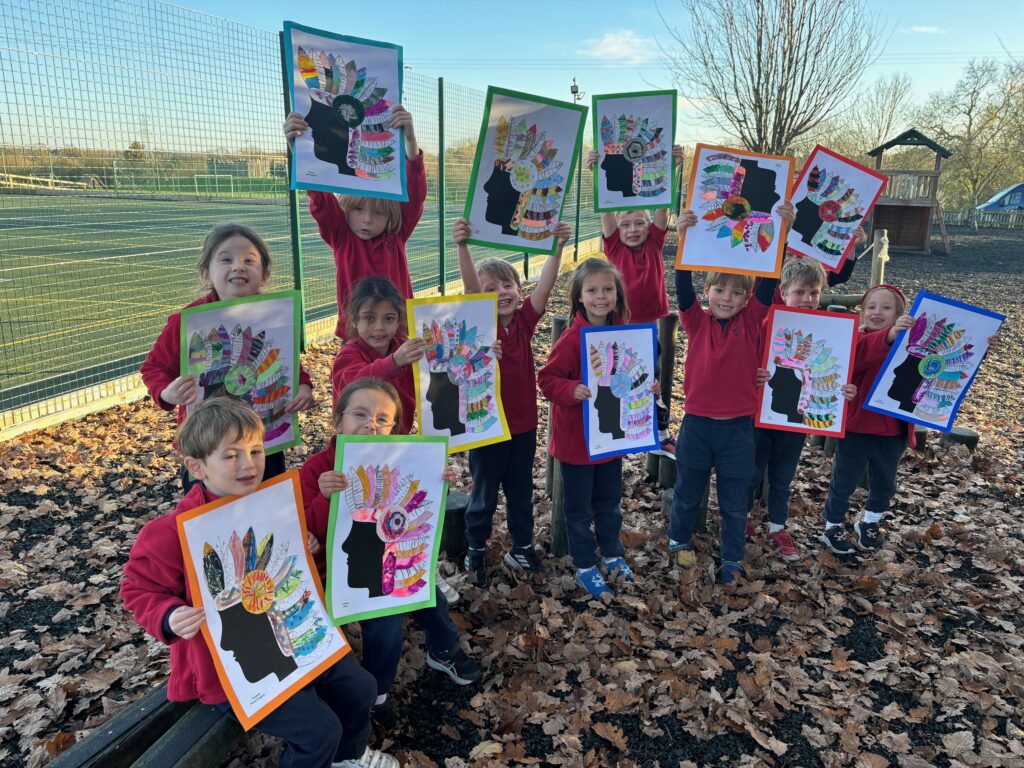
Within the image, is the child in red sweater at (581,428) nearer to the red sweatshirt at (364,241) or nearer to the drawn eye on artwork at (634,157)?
the drawn eye on artwork at (634,157)

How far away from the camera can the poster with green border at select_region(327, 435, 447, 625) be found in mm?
2695

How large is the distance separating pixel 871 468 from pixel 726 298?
1761mm

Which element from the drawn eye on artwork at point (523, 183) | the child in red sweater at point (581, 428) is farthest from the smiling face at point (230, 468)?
the drawn eye on artwork at point (523, 183)

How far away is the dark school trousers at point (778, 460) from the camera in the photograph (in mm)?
4594

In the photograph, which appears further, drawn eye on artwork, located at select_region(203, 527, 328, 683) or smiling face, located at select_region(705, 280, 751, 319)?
smiling face, located at select_region(705, 280, 751, 319)

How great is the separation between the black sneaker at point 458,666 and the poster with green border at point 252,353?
1.32 m

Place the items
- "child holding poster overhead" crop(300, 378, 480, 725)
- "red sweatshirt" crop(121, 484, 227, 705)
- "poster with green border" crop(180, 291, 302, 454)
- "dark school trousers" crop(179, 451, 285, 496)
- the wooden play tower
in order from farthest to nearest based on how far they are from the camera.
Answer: the wooden play tower, "dark school trousers" crop(179, 451, 285, 496), "poster with green border" crop(180, 291, 302, 454), "child holding poster overhead" crop(300, 378, 480, 725), "red sweatshirt" crop(121, 484, 227, 705)

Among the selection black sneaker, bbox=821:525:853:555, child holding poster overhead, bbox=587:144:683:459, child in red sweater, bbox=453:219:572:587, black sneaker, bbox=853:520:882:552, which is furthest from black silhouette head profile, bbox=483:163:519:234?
black sneaker, bbox=853:520:882:552

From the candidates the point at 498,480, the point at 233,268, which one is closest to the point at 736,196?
the point at 498,480

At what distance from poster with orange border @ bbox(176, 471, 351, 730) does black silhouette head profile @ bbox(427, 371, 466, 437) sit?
3.78 feet

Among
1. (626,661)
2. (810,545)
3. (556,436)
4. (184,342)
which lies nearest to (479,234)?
(556,436)

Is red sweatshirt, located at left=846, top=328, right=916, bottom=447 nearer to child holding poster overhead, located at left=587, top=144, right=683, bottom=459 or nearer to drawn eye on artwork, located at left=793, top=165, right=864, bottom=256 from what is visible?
drawn eye on artwork, located at left=793, top=165, right=864, bottom=256

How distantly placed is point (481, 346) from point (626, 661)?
72.3 inches

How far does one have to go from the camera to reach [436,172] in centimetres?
1212
